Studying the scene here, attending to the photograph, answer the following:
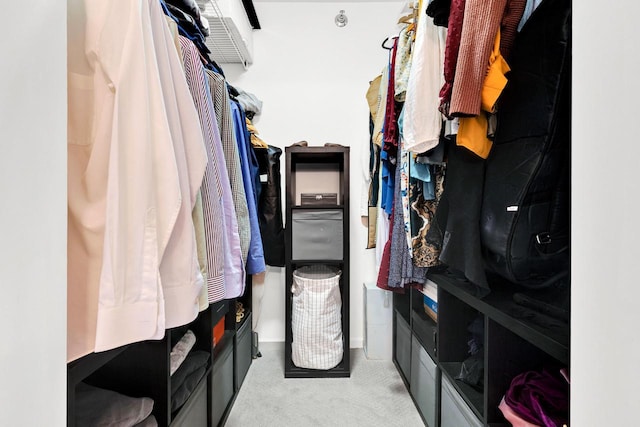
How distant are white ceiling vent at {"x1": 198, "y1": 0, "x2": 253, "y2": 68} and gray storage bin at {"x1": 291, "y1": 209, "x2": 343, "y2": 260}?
3.64ft

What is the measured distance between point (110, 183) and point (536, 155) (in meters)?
0.84

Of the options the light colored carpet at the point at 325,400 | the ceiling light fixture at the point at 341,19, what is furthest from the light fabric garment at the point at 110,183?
the ceiling light fixture at the point at 341,19

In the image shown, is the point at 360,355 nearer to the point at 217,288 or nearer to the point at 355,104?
the point at 217,288

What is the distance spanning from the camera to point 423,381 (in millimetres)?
1377

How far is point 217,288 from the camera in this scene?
2.61ft

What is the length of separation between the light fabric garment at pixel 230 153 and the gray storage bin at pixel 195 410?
50 centimetres

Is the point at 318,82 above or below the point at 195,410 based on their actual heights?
above

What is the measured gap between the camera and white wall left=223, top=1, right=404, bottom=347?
6.92ft

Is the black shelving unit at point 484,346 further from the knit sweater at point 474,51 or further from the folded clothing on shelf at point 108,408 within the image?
the folded clothing on shelf at point 108,408

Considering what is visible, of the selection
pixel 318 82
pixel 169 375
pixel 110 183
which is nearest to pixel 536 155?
pixel 110 183

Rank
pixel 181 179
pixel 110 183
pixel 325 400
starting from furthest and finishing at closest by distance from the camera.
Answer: pixel 325 400, pixel 181 179, pixel 110 183
